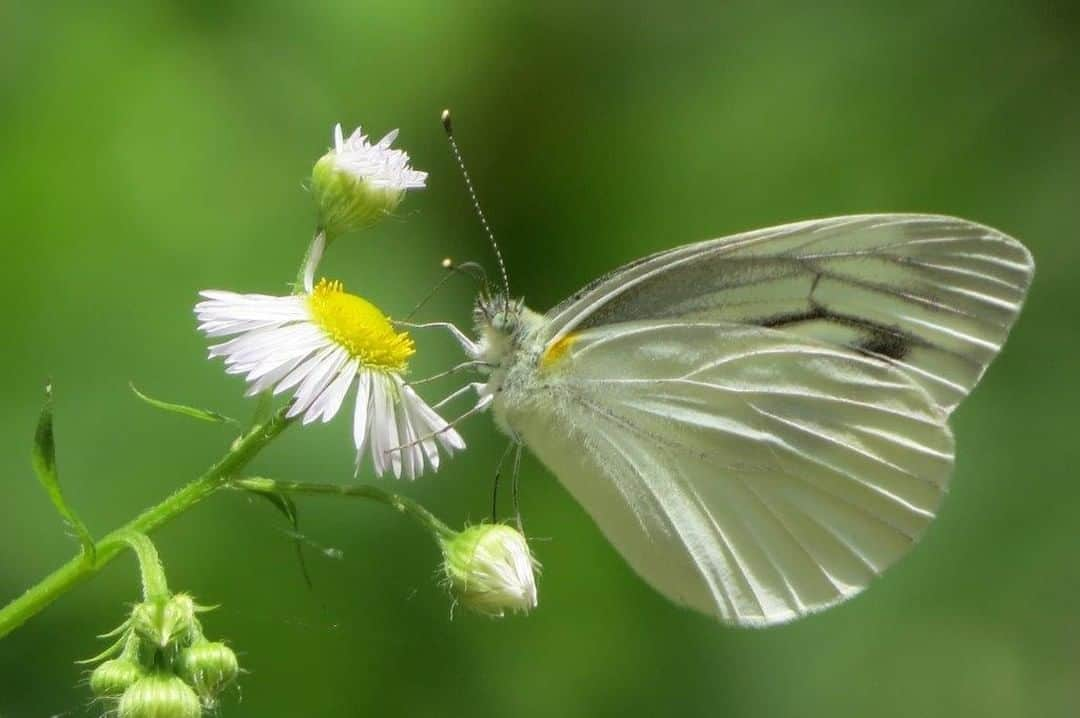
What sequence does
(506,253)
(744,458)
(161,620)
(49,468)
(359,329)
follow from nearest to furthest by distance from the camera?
1. (49,468)
2. (161,620)
3. (359,329)
4. (744,458)
5. (506,253)

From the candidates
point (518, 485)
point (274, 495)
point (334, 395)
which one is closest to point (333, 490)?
point (274, 495)

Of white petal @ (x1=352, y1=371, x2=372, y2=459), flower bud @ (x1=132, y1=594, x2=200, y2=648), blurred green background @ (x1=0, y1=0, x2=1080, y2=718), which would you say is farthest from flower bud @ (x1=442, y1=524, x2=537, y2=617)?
blurred green background @ (x1=0, y1=0, x2=1080, y2=718)

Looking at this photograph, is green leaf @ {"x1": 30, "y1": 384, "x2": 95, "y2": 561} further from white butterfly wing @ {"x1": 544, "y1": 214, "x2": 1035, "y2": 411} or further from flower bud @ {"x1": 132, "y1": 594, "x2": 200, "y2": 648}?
white butterfly wing @ {"x1": 544, "y1": 214, "x2": 1035, "y2": 411}

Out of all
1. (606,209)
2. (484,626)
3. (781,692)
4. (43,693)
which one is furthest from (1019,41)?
(43,693)

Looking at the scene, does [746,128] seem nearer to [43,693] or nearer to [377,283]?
[377,283]

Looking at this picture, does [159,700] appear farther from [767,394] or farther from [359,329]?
[767,394]
